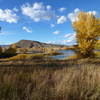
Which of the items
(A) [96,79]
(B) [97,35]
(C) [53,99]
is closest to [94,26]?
(B) [97,35]

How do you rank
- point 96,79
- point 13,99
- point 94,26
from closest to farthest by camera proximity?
point 13,99 → point 96,79 → point 94,26

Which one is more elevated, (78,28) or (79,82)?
(78,28)

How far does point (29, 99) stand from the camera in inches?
127

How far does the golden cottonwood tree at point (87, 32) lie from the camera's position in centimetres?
2519

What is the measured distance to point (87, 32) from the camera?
25.5 meters

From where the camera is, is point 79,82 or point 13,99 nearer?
point 13,99

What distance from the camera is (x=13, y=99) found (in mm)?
3117

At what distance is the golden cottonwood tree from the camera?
82.6 ft

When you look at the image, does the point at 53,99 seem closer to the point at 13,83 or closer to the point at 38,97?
the point at 38,97

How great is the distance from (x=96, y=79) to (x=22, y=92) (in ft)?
7.95

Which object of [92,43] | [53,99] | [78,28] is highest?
[78,28]

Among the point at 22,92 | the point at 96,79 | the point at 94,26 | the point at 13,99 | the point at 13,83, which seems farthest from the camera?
the point at 94,26

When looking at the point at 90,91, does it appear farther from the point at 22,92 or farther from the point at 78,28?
the point at 78,28

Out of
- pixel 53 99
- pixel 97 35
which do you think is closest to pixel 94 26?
pixel 97 35
